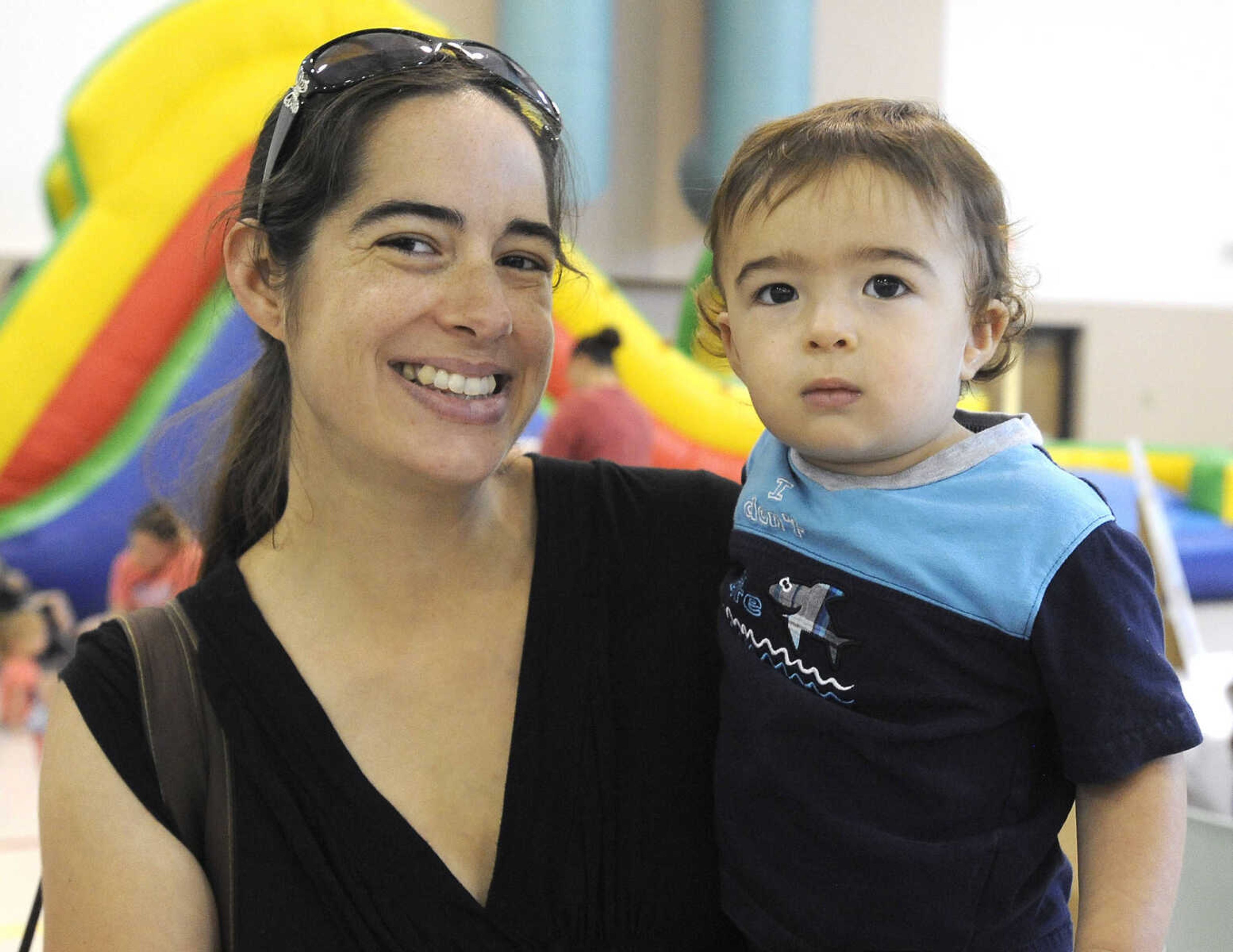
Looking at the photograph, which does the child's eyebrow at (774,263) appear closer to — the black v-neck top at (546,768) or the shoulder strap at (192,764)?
the black v-neck top at (546,768)

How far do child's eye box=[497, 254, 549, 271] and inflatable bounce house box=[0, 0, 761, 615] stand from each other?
2.77 meters

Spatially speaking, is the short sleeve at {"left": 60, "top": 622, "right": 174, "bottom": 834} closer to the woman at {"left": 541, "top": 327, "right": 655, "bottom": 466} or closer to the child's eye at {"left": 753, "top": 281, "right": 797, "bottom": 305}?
the child's eye at {"left": 753, "top": 281, "right": 797, "bottom": 305}

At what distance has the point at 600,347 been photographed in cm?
458

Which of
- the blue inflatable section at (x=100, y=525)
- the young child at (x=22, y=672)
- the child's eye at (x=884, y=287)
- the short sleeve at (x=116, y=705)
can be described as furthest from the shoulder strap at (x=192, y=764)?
the young child at (x=22, y=672)

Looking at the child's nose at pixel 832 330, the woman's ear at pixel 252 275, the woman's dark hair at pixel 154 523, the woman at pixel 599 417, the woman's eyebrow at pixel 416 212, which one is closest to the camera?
the child's nose at pixel 832 330

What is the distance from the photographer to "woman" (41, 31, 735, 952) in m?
1.16

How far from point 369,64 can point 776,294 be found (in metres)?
0.53

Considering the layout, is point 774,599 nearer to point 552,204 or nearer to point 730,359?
point 730,359

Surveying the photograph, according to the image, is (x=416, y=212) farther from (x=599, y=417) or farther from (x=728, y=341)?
(x=599, y=417)

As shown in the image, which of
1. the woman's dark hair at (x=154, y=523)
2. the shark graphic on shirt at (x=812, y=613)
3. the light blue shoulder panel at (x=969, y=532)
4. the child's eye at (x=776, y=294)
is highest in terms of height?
the child's eye at (x=776, y=294)

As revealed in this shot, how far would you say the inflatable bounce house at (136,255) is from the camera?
427 cm

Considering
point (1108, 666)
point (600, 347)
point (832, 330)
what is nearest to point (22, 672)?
point (600, 347)

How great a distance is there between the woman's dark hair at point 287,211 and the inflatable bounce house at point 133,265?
108 inches

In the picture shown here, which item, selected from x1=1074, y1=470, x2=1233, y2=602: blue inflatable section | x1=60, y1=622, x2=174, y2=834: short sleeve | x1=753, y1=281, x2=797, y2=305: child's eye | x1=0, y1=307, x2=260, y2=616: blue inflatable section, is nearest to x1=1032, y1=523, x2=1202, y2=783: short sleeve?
x1=753, y1=281, x2=797, y2=305: child's eye
